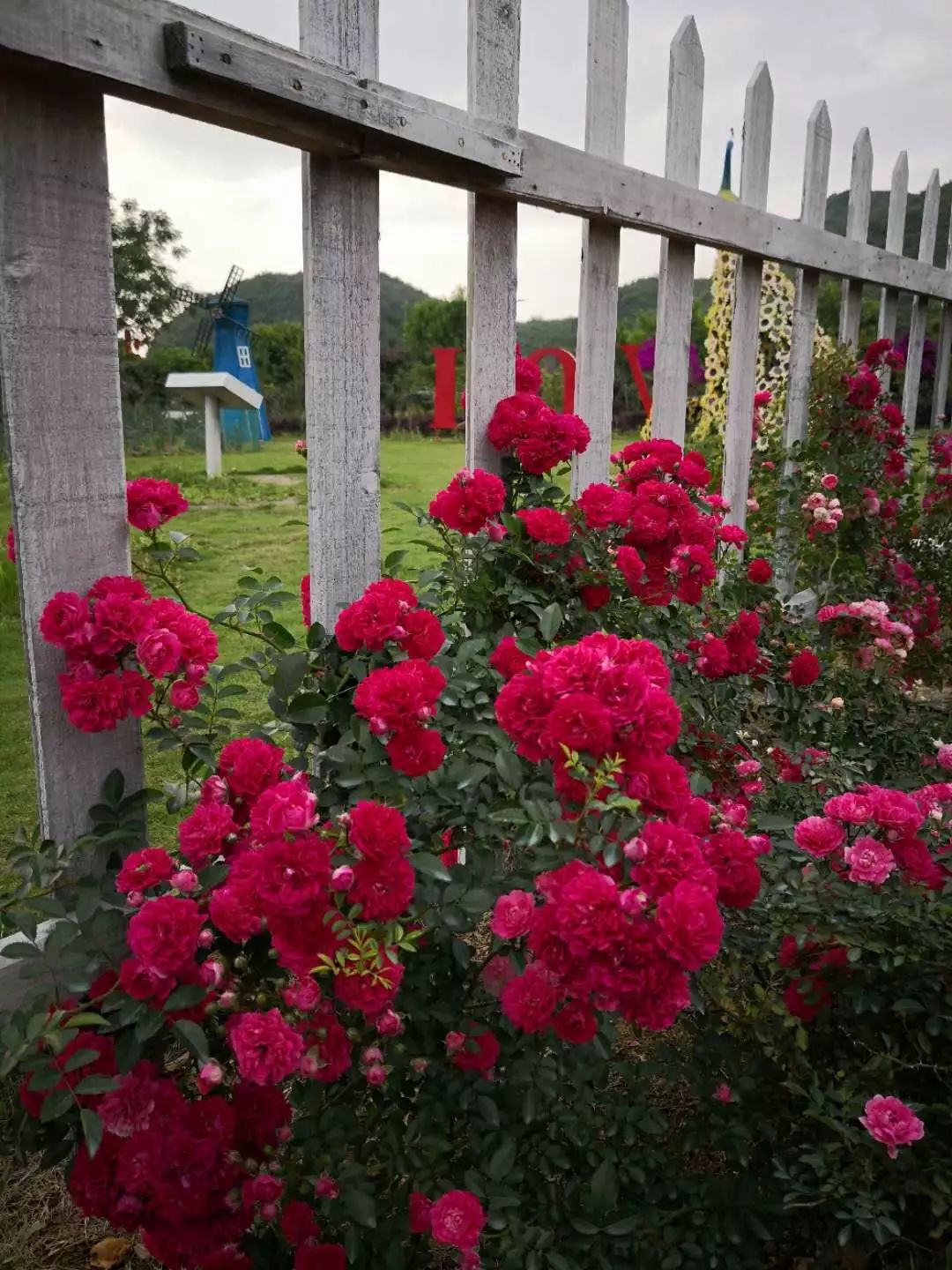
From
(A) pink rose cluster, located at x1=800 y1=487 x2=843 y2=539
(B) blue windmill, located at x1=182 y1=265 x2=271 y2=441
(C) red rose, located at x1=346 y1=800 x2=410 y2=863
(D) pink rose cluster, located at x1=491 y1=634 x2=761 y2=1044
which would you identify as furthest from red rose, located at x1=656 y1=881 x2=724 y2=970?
(B) blue windmill, located at x1=182 y1=265 x2=271 y2=441

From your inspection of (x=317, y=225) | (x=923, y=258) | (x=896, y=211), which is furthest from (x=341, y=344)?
(x=923, y=258)

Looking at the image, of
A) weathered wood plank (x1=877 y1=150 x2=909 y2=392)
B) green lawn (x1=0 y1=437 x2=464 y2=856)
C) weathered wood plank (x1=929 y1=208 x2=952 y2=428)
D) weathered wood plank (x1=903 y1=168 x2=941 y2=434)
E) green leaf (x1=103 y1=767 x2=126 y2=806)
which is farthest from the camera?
weathered wood plank (x1=929 y1=208 x2=952 y2=428)

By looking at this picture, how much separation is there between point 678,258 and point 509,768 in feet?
6.58

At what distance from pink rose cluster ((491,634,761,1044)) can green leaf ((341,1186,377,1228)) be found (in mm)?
302

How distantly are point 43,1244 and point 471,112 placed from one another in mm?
2147

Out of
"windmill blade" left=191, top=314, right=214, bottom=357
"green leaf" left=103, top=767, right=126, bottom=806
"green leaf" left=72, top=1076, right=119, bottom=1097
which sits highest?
"windmill blade" left=191, top=314, right=214, bottom=357

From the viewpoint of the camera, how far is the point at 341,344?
5.79 ft

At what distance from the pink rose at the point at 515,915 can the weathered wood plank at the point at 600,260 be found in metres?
1.59

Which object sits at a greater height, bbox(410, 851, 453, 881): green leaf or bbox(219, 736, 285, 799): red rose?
bbox(219, 736, 285, 799): red rose

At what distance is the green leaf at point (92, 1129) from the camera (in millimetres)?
1063

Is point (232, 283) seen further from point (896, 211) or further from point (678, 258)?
point (678, 258)

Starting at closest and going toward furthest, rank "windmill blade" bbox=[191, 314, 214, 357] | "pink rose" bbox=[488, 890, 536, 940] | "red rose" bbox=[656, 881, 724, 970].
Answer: "red rose" bbox=[656, 881, 724, 970], "pink rose" bbox=[488, 890, 536, 940], "windmill blade" bbox=[191, 314, 214, 357]

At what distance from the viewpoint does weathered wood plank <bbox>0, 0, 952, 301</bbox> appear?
1241 mm

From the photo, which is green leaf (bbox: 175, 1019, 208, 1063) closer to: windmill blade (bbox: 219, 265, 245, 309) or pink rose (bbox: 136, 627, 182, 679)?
pink rose (bbox: 136, 627, 182, 679)
